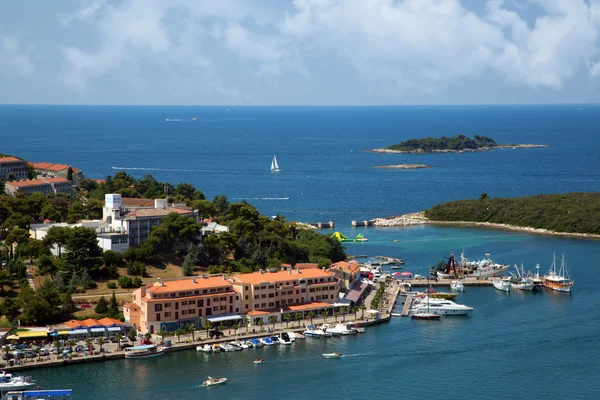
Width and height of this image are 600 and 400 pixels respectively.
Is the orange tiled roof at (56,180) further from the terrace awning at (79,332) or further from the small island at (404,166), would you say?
the small island at (404,166)

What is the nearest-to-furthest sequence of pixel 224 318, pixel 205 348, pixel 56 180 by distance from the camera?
pixel 205 348
pixel 224 318
pixel 56 180

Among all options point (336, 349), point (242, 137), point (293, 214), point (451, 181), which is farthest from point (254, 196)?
point (242, 137)

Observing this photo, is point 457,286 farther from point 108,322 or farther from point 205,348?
point 108,322

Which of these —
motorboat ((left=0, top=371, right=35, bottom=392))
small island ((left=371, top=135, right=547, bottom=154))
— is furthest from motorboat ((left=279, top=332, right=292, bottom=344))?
→ small island ((left=371, top=135, right=547, bottom=154))

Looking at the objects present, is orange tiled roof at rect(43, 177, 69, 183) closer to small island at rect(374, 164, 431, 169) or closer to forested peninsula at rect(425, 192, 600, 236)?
forested peninsula at rect(425, 192, 600, 236)

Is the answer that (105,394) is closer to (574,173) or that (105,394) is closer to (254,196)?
(254,196)

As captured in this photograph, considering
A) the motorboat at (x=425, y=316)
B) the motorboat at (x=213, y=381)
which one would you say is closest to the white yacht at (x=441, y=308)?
the motorboat at (x=425, y=316)

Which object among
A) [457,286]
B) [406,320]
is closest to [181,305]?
[406,320]

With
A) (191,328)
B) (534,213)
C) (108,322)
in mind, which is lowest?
(191,328)
